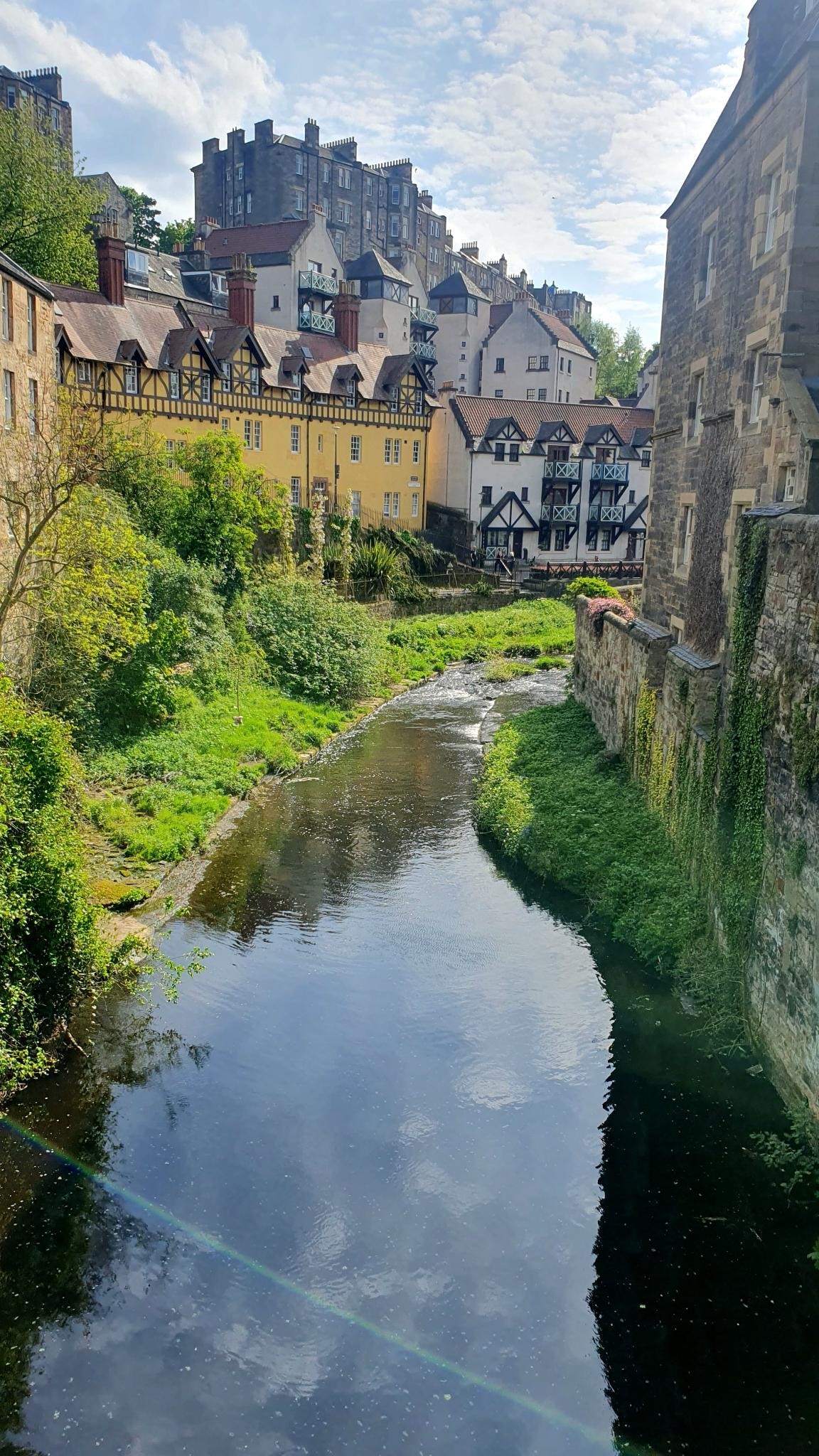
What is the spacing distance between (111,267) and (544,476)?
86.7ft

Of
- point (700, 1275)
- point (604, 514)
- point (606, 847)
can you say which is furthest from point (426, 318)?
point (700, 1275)

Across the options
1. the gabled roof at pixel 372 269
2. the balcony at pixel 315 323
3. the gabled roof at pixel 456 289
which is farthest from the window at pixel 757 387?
the gabled roof at pixel 456 289

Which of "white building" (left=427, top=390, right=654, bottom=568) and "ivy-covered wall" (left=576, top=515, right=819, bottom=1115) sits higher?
"white building" (left=427, top=390, right=654, bottom=568)

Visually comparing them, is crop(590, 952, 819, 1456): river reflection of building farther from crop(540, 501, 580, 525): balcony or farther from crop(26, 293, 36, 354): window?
crop(540, 501, 580, 525): balcony

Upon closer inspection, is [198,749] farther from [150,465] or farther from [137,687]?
[150,465]

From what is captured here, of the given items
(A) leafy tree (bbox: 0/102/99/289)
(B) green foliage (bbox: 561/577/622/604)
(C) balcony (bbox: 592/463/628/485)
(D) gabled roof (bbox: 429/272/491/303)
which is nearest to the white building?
(C) balcony (bbox: 592/463/628/485)

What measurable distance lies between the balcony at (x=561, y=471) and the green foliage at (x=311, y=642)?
83.6ft

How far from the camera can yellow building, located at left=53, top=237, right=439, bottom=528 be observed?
3709 cm

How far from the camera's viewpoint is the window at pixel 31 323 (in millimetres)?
22641

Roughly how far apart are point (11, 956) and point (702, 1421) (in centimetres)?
792

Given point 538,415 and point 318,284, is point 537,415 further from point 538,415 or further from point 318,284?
point 318,284

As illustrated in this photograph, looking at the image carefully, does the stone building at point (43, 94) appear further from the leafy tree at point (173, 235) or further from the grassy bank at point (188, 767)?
the grassy bank at point (188, 767)

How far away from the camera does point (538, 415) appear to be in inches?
2255

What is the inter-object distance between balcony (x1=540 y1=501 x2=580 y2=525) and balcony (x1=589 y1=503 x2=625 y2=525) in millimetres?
915
